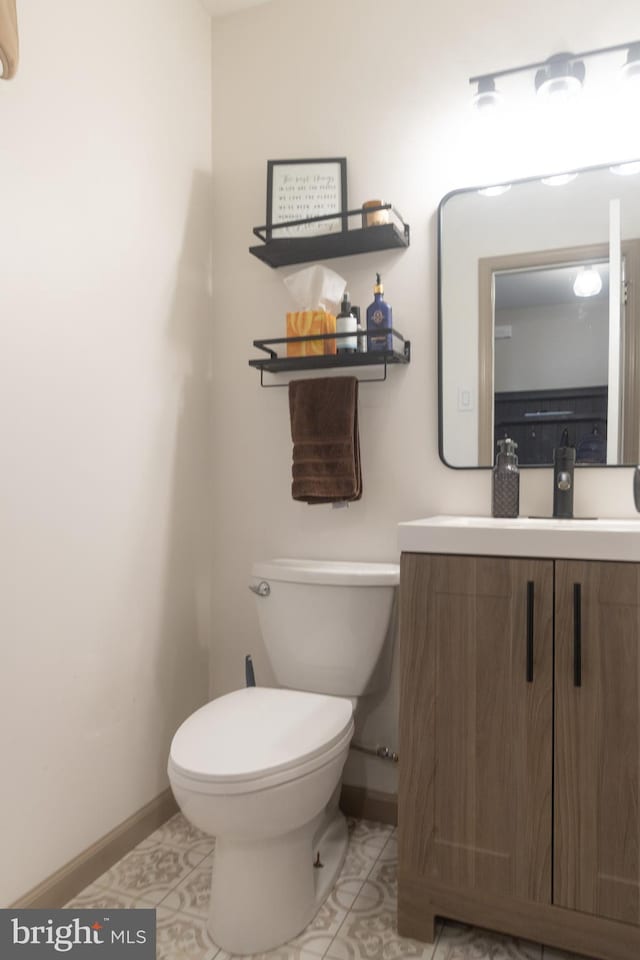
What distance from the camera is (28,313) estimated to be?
1346 millimetres

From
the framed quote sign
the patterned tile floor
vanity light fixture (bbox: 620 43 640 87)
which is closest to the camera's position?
the patterned tile floor

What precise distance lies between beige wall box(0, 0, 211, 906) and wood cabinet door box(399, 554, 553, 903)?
0.77 meters

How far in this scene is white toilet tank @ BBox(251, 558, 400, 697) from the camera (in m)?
1.63

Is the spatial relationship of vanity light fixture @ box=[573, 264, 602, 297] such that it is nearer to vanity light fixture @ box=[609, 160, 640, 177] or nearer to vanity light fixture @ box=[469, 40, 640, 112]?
vanity light fixture @ box=[609, 160, 640, 177]

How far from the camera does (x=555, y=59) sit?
1.60m

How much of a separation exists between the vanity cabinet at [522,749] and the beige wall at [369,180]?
0.47m

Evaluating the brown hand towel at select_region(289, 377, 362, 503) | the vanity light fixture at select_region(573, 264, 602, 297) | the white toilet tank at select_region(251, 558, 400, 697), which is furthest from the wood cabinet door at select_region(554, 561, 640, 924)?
the vanity light fixture at select_region(573, 264, 602, 297)

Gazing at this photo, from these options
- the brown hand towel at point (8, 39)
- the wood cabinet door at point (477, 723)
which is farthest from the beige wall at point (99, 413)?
the wood cabinet door at point (477, 723)

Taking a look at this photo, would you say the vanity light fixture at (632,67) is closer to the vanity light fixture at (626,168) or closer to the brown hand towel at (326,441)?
the vanity light fixture at (626,168)

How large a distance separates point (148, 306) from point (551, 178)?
114 cm

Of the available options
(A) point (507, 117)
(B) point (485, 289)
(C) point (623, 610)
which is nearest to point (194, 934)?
(C) point (623, 610)

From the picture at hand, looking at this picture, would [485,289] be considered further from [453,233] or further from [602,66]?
[602,66]

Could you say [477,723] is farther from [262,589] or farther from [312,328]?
[312,328]

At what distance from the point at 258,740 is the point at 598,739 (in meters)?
0.67
